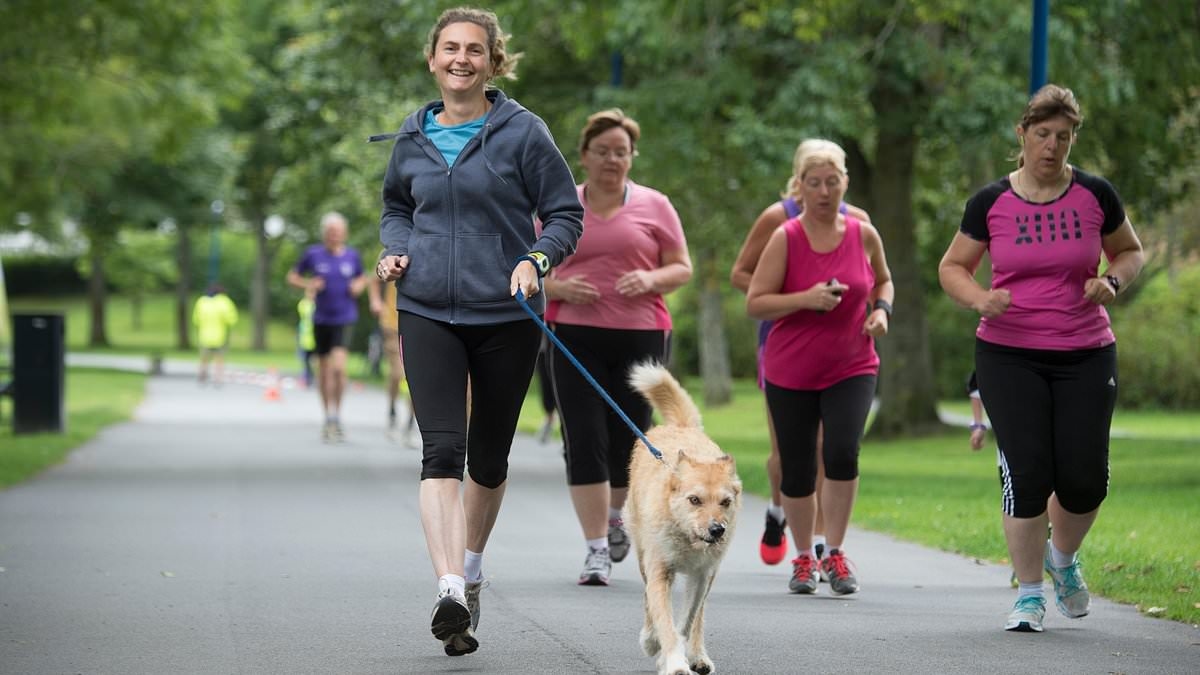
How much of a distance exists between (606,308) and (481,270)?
7.75ft

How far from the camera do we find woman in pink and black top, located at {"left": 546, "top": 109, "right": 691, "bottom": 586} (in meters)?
8.55

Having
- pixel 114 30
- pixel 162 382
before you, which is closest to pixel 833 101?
pixel 114 30

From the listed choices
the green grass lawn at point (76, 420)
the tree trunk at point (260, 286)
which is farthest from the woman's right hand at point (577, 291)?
the tree trunk at point (260, 286)

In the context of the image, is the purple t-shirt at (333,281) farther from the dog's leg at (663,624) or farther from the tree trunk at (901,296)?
the dog's leg at (663,624)

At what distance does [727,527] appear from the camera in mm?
5961

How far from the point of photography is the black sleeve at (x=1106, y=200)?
7043mm

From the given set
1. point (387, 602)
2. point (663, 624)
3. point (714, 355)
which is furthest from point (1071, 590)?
point (714, 355)

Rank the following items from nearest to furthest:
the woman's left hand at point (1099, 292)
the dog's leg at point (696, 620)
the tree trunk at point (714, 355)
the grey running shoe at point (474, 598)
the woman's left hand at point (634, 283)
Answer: the dog's leg at point (696, 620)
the grey running shoe at point (474, 598)
the woman's left hand at point (1099, 292)
the woman's left hand at point (634, 283)
the tree trunk at point (714, 355)

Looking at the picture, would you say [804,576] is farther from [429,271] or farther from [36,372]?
[36,372]

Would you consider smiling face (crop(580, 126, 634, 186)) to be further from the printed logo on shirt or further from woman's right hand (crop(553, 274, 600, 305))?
the printed logo on shirt

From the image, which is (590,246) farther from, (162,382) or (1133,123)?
(162,382)

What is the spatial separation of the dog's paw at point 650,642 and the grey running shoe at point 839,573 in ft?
7.58

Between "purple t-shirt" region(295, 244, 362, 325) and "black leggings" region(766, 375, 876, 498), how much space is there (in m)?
9.66

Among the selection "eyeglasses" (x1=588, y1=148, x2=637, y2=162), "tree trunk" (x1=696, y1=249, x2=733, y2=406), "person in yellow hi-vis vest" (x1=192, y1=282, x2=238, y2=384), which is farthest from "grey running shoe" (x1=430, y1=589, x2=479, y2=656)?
"person in yellow hi-vis vest" (x1=192, y1=282, x2=238, y2=384)
